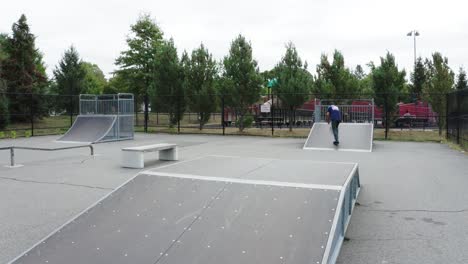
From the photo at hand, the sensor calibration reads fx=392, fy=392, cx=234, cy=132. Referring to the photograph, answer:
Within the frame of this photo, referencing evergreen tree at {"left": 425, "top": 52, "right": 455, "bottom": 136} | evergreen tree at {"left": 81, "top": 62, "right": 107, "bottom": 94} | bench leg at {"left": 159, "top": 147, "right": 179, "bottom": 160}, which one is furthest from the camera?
evergreen tree at {"left": 81, "top": 62, "right": 107, "bottom": 94}

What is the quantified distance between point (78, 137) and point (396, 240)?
54.2 ft

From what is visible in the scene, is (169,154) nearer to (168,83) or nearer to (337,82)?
(168,83)

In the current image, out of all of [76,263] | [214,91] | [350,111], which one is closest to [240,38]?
[214,91]

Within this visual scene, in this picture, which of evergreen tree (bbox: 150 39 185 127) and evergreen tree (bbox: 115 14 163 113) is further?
evergreen tree (bbox: 115 14 163 113)

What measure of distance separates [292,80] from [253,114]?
4.28m

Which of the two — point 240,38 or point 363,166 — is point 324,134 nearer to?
point 363,166

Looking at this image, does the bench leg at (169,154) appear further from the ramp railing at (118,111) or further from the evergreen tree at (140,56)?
the evergreen tree at (140,56)

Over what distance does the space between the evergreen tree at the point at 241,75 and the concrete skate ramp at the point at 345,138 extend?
5.91m

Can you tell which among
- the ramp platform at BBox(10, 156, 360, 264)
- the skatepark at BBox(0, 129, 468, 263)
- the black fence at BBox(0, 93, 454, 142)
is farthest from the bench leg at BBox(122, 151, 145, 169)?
the black fence at BBox(0, 93, 454, 142)

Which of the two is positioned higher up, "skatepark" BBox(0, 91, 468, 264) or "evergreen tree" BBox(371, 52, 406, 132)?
"evergreen tree" BBox(371, 52, 406, 132)

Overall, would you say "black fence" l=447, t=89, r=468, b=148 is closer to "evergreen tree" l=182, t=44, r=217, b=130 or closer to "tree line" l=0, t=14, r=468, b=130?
"tree line" l=0, t=14, r=468, b=130

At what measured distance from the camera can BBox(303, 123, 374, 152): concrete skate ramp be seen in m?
14.6

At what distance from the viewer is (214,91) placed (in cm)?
2375

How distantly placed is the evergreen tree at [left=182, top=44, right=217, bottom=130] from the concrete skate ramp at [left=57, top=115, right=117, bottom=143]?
632 cm
